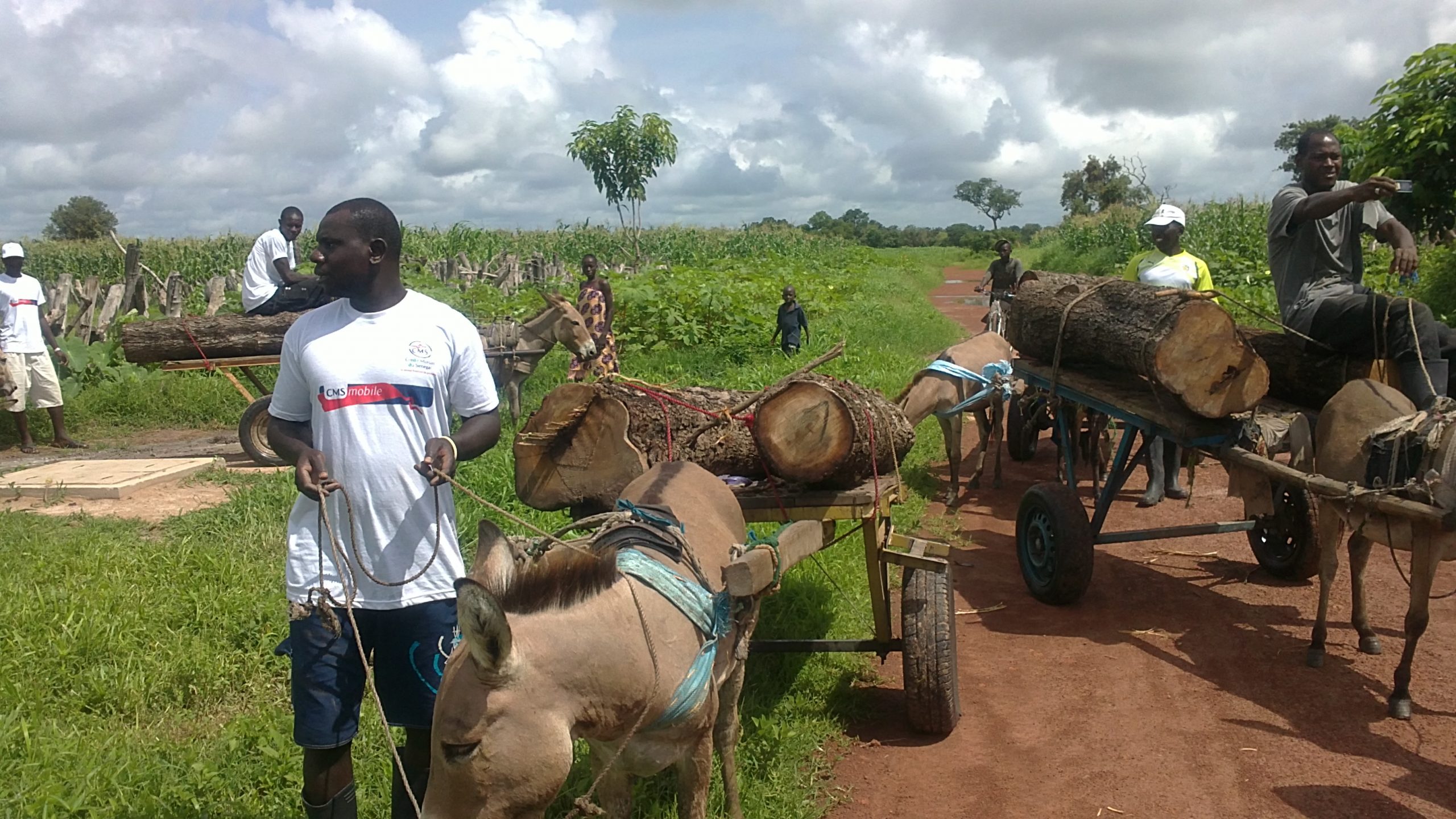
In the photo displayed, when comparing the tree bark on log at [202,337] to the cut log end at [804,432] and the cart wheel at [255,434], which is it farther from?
the cut log end at [804,432]

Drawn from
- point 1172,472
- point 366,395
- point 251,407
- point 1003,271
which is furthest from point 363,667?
point 1003,271

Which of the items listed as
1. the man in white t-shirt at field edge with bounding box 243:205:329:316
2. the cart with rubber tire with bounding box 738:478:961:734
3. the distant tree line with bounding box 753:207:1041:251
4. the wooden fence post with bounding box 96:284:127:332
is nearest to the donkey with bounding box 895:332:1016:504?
the cart with rubber tire with bounding box 738:478:961:734

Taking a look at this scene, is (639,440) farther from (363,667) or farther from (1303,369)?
(1303,369)

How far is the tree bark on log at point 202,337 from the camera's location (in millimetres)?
9516

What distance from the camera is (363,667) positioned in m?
2.88

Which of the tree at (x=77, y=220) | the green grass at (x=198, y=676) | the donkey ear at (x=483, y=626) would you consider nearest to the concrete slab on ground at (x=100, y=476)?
the green grass at (x=198, y=676)

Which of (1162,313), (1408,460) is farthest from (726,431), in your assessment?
(1408,460)

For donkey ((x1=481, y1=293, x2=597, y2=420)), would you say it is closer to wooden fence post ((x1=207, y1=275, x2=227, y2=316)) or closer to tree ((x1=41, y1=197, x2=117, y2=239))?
wooden fence post ((x1=207, y1=275, x2=227, y2=316))

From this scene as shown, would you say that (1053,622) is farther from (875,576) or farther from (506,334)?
(506,334)

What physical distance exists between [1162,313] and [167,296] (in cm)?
1558

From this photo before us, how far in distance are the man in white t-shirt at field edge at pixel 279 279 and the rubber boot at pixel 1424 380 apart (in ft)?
28.3

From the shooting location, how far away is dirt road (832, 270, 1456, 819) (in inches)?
161

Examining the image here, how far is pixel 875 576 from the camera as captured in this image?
15.4 ft

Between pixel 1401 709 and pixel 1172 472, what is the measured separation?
13.7 ft
